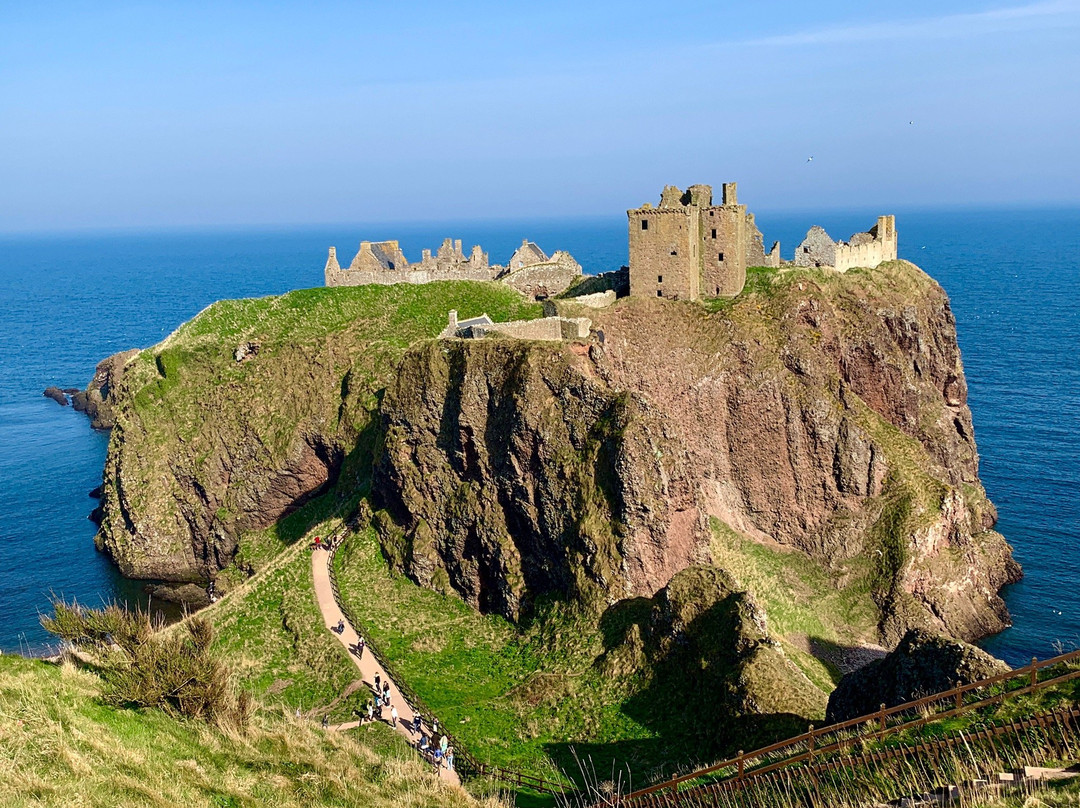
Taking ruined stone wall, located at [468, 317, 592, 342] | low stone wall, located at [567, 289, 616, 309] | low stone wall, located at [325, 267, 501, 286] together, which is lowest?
ruined stone wall, located at [468, 317, 592, 342]

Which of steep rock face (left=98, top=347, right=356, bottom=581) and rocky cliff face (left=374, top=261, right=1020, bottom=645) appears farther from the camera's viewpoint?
steep rock face (left=98, top=347, right=356, bottom=581)

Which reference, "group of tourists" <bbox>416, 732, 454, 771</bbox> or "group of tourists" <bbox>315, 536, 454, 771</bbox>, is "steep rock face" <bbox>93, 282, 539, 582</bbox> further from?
"group of tourists" <bbox>416, 732, 454, 771</bbox>

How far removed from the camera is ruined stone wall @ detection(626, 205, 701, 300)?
61.2 m

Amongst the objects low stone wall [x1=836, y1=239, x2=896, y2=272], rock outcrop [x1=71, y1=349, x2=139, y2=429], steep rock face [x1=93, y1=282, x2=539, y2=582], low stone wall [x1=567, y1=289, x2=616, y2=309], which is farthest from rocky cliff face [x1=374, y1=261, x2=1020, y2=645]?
rock outcrop [x1=71, y1=349, x2=139, y2=429]

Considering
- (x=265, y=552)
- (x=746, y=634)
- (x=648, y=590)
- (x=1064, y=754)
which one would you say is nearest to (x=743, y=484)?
(x=648, y=590)

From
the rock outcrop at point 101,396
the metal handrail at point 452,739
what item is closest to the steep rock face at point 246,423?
the metal handrail at point 452,739

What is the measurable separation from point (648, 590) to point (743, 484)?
44.0 ft

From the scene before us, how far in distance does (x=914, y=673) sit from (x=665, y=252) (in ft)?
113

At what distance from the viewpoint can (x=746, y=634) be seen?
144 ft

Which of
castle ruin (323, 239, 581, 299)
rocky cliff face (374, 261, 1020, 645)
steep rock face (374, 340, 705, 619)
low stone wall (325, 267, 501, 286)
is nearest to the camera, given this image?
steep rock face (374, 340, 705, 619)

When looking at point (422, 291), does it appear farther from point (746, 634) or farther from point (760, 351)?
point (746, 634)

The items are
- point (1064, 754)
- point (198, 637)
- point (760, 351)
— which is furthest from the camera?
point (760, 351)

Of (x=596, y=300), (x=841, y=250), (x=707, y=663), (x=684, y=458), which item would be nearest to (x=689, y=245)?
(x=596, y=300)

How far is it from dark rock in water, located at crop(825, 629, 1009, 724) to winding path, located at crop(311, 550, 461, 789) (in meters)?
15.2
